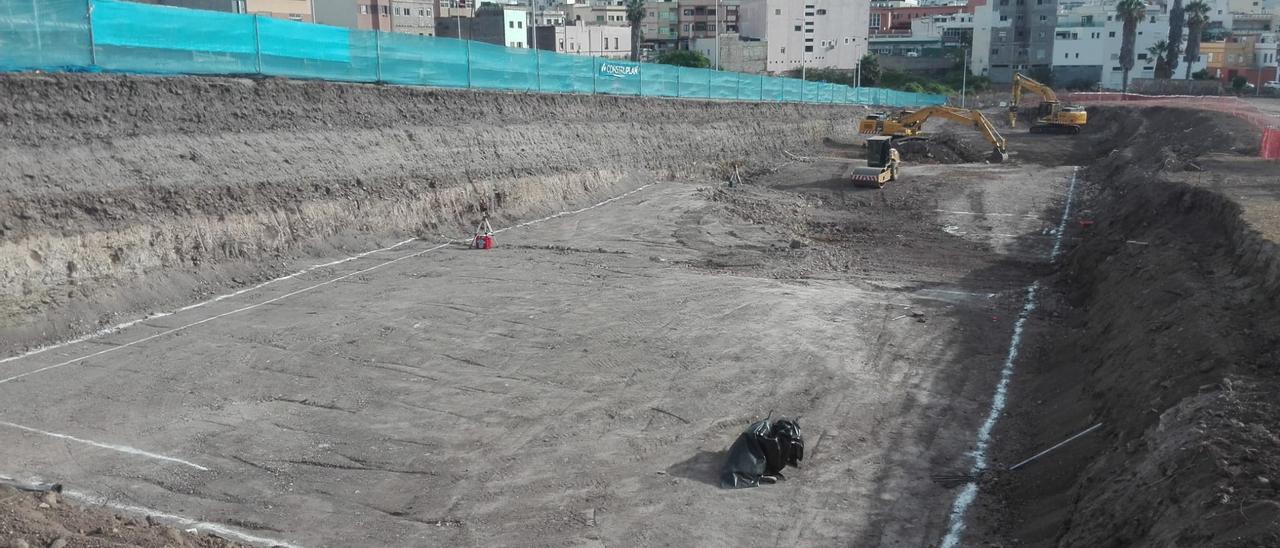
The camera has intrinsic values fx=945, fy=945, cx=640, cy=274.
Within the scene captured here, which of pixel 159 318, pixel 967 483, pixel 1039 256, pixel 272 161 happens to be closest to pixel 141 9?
pixel 272 161

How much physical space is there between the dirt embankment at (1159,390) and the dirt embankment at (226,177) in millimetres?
15234

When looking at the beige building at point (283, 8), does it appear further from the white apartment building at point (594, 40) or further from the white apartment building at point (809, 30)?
the white apartment building at point (809, 30)

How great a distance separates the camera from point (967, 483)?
38.3ft

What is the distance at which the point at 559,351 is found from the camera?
51.8 ft

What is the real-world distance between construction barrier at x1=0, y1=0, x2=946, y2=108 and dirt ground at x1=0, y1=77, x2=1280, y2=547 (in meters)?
0.91

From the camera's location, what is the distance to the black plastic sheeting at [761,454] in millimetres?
11445

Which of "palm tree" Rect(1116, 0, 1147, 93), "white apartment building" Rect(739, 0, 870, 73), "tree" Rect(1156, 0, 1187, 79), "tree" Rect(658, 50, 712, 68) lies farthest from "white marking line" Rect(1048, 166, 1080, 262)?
"tree" Rect(1156, 0, 1187, 79)

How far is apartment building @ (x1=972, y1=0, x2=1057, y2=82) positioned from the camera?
10481cm

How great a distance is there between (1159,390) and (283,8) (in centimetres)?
4589

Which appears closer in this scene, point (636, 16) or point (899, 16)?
point (636, 16)

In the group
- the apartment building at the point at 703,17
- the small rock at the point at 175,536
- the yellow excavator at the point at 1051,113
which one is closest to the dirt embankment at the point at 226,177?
the small rock at the point at 175,536

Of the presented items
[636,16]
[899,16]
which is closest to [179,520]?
[636,16]

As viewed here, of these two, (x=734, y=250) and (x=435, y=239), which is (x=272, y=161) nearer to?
(x=435, y=239)

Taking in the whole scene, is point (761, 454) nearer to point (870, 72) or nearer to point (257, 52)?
point (257, 52)
